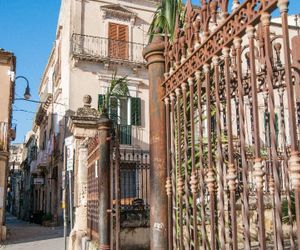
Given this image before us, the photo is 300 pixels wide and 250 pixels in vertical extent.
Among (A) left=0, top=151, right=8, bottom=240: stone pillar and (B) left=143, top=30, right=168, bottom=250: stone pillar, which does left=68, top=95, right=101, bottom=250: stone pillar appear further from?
(A) left=0, top=151, right=8, bottom=240: stone pillar

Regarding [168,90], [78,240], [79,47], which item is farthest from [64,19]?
[168,90]

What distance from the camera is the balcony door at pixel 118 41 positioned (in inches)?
814

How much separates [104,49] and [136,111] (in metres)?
3.65

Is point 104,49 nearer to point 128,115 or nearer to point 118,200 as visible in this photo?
point 128,115

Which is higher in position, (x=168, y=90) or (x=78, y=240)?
(x=168, y=90)

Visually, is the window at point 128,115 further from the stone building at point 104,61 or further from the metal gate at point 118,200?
the metal gate at point 118,200

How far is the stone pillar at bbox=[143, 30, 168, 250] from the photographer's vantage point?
3.33 metres

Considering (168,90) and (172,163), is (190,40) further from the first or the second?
(172,163)

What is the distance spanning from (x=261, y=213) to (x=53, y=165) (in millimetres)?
23274

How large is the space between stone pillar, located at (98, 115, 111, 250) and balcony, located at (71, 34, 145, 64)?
13937mm

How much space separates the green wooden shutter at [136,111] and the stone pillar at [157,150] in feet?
53.9

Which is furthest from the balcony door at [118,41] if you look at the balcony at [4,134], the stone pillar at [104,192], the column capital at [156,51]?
the column capital at [156,51]

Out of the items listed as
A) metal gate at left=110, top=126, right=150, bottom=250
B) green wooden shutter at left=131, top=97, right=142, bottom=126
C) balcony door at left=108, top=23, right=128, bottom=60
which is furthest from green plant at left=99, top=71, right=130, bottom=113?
balcony door at left=108, top=23, right=128, bottom=60

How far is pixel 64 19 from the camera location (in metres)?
22.8
